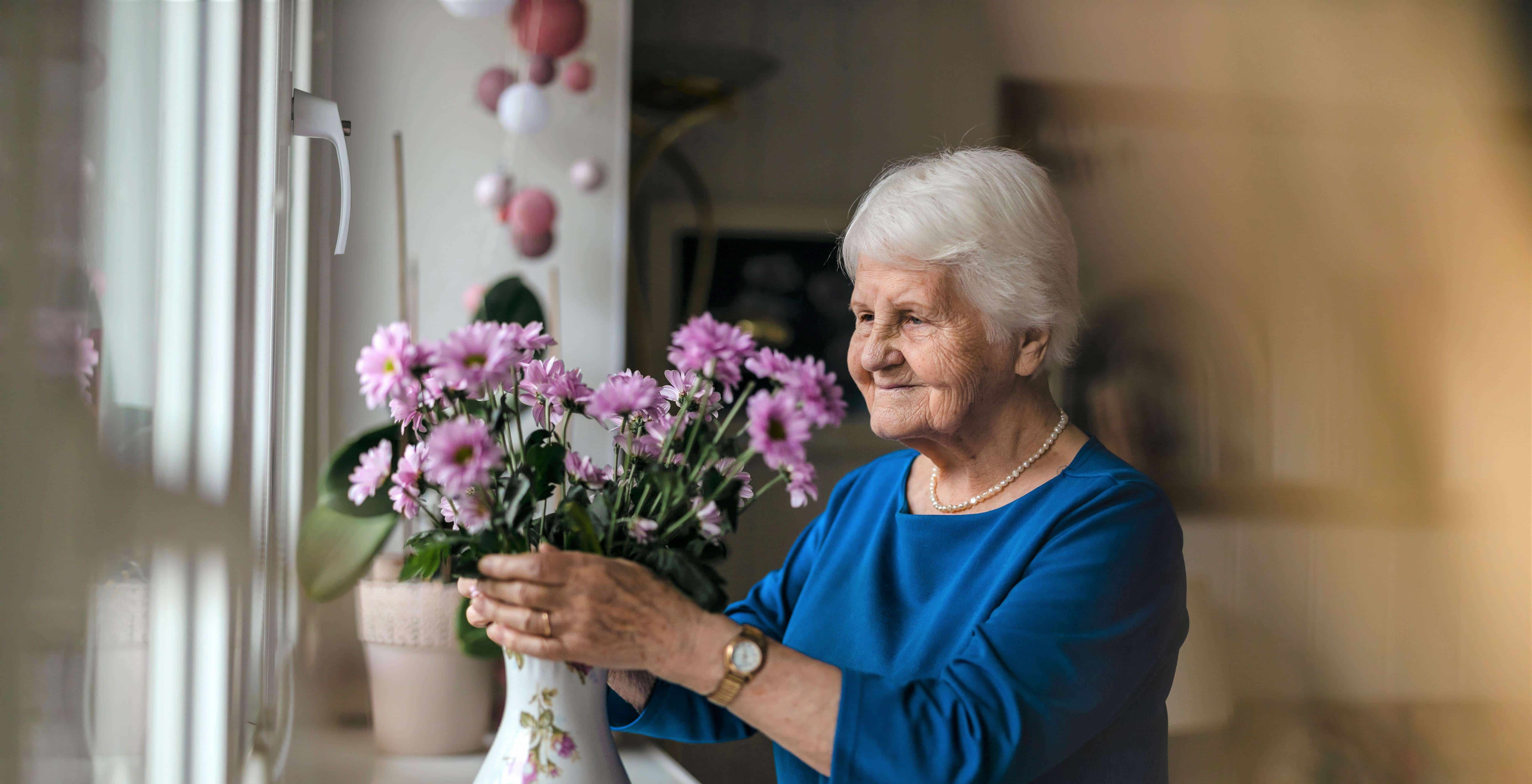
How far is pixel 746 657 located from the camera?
625mm

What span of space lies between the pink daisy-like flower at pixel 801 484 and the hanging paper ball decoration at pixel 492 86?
1.10 metres

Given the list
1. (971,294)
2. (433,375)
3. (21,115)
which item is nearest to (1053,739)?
(971,294)

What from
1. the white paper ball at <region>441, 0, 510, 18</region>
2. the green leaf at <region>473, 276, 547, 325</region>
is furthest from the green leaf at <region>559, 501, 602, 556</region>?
the white paper ball at <region>441, 0, 510, 18</region>

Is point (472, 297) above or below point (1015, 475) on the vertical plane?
above

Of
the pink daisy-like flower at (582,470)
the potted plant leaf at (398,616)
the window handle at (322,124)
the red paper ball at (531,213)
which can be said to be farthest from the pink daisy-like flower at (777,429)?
the red paper ball at (531,213)

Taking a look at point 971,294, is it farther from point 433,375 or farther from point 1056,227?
point 433,375

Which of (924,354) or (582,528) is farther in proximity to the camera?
(924,354)

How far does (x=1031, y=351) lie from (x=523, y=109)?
0.92 meters

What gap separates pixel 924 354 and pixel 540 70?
943mm

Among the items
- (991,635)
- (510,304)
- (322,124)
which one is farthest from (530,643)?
(510,304)

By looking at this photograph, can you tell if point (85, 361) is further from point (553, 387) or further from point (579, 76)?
point (579, 76)

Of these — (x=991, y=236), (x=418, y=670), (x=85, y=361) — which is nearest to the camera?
(x=85, y=361)

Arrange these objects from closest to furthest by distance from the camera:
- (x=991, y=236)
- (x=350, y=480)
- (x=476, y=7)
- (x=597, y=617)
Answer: (x=597, y=617) → (x=991, y=236) → (x=350, y=480) → (x=476, y=7)

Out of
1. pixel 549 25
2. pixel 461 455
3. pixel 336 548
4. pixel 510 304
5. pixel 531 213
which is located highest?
pixel 549 25
